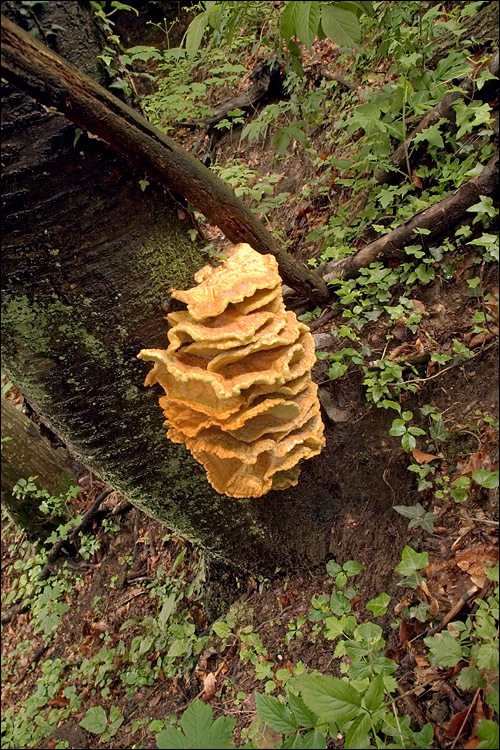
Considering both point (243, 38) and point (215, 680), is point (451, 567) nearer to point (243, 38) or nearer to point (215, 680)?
point (215, 680)

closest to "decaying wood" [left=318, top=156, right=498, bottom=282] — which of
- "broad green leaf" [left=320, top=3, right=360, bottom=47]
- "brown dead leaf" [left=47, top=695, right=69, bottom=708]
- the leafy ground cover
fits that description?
the leafy ground cover

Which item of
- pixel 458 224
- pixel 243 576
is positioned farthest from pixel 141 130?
pixel 243 576

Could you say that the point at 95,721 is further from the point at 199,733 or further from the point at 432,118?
the point at 432,118

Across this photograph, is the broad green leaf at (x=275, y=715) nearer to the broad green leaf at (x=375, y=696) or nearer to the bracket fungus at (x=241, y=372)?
the broad green leaf at (x=375, y=696)

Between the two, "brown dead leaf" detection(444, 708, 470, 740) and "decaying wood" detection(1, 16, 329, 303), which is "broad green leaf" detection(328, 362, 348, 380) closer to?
"decaying wood" detection(1, 16, 329, 303)

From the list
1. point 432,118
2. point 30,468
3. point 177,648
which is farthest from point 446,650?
point 30,468
